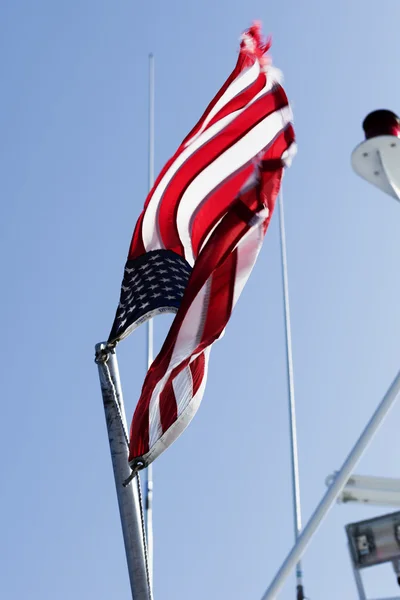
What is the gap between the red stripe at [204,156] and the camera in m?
9.38

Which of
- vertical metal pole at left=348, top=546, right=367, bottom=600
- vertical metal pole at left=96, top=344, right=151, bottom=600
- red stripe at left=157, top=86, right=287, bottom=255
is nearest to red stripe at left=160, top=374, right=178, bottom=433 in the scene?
vertical metal pole at left=96, top=344, right=151, bottom=600

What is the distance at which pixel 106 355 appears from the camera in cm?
834

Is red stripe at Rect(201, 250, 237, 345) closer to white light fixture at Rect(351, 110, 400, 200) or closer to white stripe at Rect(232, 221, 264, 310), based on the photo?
white stripe at Rect(232, 221, 264, 310)

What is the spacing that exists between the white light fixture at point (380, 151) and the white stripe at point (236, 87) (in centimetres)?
290

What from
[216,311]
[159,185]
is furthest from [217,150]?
[216,311]

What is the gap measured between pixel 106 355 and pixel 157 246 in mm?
1446

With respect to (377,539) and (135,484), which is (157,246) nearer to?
(135,484)

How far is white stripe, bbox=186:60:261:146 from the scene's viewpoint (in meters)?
9.54

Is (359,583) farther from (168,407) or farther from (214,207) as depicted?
(214,207)

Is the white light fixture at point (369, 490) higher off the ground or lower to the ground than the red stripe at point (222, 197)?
lower

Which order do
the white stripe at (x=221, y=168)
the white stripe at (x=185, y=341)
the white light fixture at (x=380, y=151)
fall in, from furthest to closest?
the white stripe at (x=221, y=168)
the white stripe at (x=185, y=341)
the white light fixture at (x=380, y=151)

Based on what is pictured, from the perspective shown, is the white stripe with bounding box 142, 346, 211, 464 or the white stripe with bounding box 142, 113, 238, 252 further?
the white stripe with bounding box 142, 113, 238, 252

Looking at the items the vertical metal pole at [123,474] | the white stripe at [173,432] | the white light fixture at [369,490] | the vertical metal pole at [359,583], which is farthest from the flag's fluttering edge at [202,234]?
the vertical metal pole at [359,583]

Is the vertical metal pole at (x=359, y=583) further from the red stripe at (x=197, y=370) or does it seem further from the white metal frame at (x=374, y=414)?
the red stripe at (x=197, y=370)
